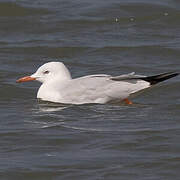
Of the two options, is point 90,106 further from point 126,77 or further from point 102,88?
point 126,77

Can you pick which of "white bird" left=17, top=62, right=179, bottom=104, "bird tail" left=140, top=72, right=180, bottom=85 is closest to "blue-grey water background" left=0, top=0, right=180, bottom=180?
"white bird" left=17, top=62, right=179, bottom=104

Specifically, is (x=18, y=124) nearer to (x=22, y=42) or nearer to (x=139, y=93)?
(x=139, y=93)

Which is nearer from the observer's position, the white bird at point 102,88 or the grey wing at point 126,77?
the grey wing at point 126,77

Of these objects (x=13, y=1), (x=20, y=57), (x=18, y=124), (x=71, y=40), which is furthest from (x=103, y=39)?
→ (x=18, y=124)

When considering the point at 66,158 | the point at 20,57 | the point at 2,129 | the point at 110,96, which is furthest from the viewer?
the point at 20,57

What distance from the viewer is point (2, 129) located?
10711 mm

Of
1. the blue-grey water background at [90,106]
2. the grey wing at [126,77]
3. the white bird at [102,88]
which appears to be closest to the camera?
the blue-grey water background at [90,106]

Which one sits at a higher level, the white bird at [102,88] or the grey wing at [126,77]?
the grey wing at [126,77]

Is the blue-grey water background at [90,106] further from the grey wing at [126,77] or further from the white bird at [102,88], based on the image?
the grey wing at [126,77]

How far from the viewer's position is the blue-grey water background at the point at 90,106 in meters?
9.20

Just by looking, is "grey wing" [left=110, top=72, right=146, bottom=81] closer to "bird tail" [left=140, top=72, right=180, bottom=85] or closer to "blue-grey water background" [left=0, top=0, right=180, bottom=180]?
"bird tail" [left=140, top=72, right=180, bottom=85]

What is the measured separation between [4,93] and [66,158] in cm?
374

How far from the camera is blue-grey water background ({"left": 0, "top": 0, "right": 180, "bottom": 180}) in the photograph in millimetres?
9203

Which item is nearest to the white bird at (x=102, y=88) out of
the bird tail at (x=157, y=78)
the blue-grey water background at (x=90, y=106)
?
the bird tail at (x=157, y=78)
